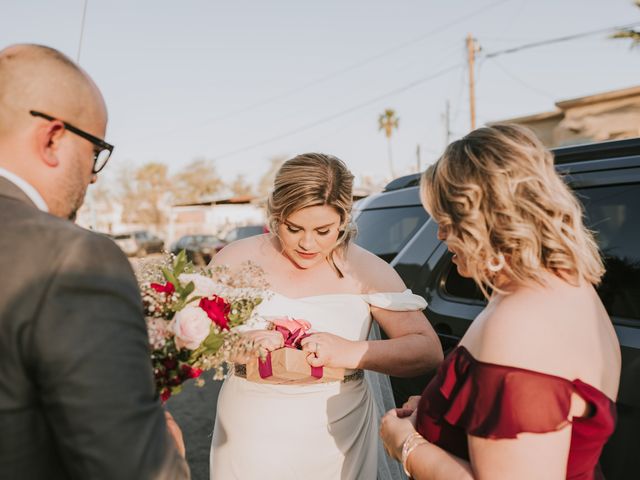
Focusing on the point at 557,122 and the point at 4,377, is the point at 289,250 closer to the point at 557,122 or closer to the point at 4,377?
the point at 4,377

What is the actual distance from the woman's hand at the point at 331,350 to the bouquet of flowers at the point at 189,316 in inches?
14.8

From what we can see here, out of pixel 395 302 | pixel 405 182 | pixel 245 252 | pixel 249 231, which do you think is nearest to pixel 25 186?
pixel 245 252

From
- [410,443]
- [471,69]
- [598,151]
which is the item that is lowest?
[410,443]

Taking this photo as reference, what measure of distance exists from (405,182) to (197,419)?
3.61 meters

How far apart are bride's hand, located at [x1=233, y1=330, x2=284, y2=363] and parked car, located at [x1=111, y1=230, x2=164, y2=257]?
3073 centimetres

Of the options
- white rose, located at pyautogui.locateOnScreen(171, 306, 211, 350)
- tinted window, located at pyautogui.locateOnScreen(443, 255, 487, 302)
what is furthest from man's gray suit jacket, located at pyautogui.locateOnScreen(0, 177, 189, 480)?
tinted window, located at pyautogui.locateOnScreen(443, 255, 487, 302)

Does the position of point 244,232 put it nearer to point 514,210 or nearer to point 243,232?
point 243,232

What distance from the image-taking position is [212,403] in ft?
20.7

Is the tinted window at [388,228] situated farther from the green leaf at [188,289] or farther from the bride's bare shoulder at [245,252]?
the green leaf at [188,289]

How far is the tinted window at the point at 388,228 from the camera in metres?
3.50

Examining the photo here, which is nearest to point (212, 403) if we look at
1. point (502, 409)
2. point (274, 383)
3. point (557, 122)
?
point (274, 383)

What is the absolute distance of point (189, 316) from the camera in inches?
58.5

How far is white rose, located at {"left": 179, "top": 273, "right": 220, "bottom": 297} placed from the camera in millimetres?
1647

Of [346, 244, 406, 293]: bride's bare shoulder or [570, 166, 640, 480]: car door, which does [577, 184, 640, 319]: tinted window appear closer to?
[570, 166, 640, 480]: car door
